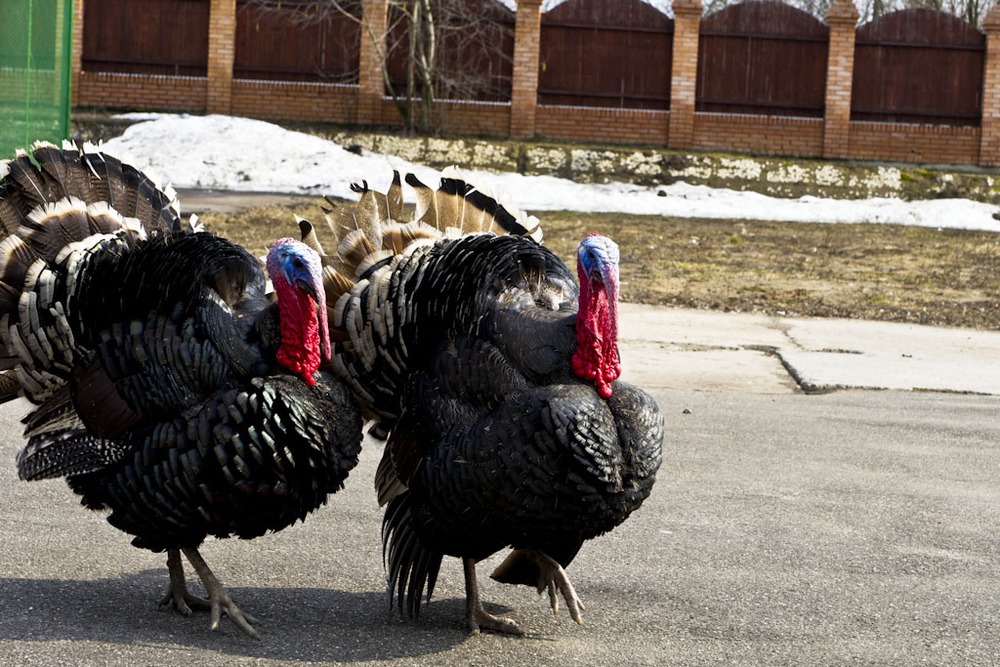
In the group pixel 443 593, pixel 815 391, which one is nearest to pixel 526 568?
pixel 443 593

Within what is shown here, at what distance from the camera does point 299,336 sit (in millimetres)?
4160

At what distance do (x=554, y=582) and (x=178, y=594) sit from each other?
1273 millimetres

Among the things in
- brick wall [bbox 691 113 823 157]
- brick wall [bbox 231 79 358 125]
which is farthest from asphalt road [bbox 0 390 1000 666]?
brick wall [bbox 231 79 358 125]

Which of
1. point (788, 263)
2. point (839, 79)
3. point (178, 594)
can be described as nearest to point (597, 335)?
point (178, 594)

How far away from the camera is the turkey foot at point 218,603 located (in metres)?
4.33

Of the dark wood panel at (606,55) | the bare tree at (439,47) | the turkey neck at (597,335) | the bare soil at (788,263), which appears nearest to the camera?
the turkey neck at (597,335)

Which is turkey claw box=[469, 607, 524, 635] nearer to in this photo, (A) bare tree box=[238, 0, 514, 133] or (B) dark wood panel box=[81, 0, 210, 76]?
(A) bare tree box=[238, 0, 514, 133]

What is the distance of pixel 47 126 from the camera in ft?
41.5

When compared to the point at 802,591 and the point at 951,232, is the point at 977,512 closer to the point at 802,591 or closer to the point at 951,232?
the point at 802,591

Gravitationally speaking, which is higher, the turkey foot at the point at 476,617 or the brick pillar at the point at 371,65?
the brick pillar at the point at 371,65

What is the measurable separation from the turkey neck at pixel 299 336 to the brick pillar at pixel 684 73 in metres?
20.4

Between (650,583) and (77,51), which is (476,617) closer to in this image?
(650,583)

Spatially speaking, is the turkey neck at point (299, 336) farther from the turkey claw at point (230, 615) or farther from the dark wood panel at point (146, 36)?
the dark wood panel at point (146, 36)

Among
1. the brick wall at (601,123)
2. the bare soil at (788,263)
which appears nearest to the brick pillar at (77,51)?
the bare soil at (788,263)
